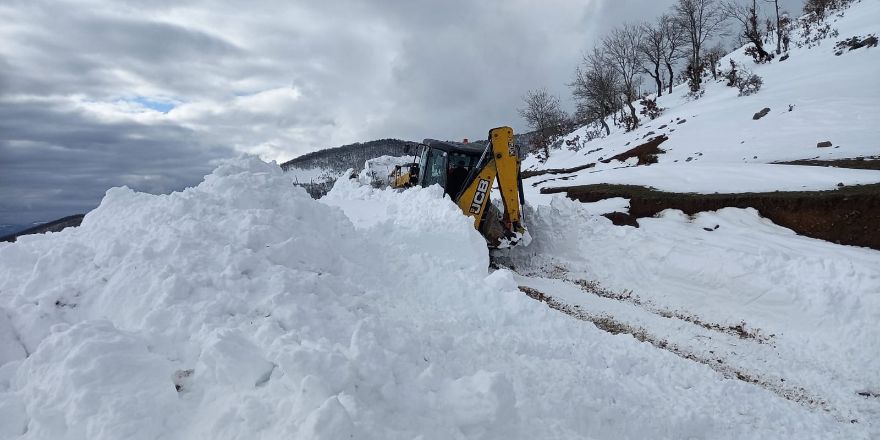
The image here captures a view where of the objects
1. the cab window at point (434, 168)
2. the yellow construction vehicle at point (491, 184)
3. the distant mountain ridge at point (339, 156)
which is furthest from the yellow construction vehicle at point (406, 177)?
the distant mountain ridge at point (339, 156)

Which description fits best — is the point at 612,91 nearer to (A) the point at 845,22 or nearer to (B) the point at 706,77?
(B) the point at 706,77

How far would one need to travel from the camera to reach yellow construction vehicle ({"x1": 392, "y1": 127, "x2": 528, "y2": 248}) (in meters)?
11.5

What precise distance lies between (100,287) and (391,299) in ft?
11.4

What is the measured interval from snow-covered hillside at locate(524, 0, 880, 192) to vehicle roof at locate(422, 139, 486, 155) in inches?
257

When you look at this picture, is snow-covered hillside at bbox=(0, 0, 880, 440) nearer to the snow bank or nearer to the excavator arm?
the snow bank

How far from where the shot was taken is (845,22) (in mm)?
27797

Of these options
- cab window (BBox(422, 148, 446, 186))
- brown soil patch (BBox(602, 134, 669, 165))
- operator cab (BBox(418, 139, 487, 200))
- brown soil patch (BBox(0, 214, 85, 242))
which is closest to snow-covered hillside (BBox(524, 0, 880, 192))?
brown soil patch (BBox(602, 134, 669, 165))

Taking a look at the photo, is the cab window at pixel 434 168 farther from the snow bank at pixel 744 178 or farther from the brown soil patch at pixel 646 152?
the brown soil patch at pixel 646 152

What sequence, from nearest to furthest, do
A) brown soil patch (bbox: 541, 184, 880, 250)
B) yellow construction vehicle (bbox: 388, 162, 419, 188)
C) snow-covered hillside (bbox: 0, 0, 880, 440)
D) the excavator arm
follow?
snow-covered hillside (bbox: 0, 0, 880, 440) < brown soil patch (bbox: 541, 184, 880, 250) < the excavator arm < yellow construction vehicle (bbox: 388, 162, 419, 188)

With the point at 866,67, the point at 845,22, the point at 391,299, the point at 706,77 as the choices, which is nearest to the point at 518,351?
the point at 391,299

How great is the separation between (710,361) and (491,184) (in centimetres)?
618

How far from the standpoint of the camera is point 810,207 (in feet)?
35.0

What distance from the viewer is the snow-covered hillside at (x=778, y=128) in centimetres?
1406

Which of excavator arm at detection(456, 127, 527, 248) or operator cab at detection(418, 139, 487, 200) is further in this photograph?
operator cab at detection(418, 139, 487, 200)
